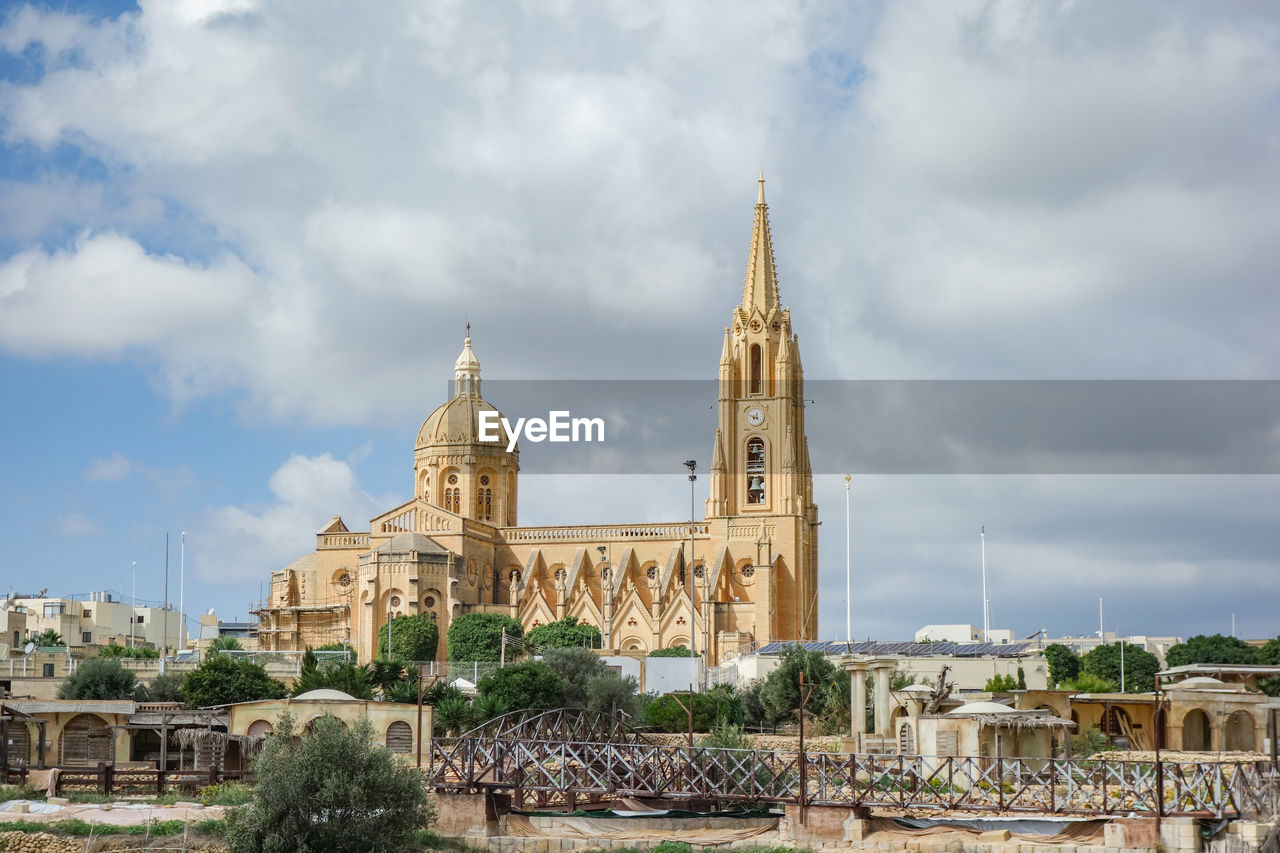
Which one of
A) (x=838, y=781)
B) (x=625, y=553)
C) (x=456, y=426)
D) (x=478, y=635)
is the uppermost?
(x=456, y=426)

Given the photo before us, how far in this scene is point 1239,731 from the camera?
46.4 meters

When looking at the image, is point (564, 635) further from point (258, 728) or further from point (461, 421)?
point (258, 728)

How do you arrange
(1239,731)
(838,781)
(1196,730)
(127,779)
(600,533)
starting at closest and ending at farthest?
1. (838,781)
2. (127,779)
3. (1239,731)
4. (1196,730)
5. (600,533)

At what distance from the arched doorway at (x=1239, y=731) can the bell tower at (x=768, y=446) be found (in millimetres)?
39764

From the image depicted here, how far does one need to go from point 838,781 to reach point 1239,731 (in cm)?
1735

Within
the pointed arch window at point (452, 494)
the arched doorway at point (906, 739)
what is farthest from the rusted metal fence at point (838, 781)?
the pointed arch window at point (452, 494)

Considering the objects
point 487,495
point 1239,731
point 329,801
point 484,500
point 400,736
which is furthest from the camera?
point 487,495

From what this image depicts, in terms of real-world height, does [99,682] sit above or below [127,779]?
above

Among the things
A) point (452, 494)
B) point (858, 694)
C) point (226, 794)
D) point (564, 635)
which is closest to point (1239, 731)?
point (858, 694)

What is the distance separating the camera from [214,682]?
55.2 meters

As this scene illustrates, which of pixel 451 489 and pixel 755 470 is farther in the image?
pixel 451 489

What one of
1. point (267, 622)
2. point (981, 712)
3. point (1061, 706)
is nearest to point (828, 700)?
point (1061, 706)

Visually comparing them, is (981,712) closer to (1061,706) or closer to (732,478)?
(1061,706)

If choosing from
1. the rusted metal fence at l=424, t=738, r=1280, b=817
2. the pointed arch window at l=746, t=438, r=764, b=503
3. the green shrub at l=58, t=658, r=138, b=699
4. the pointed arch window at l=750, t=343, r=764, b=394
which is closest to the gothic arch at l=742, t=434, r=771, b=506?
the pointed arch window at l=746, t=438, r=764, b=503
